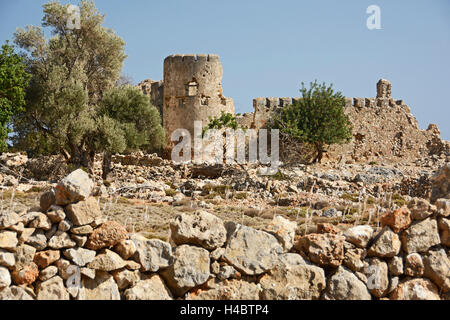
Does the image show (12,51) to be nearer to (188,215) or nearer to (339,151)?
(188,215)

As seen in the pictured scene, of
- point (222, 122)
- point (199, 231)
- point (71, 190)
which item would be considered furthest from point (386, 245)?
point (222, 122)

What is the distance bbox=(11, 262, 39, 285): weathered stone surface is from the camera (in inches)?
258

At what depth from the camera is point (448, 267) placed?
26.2 ft

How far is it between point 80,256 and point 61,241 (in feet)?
1.00

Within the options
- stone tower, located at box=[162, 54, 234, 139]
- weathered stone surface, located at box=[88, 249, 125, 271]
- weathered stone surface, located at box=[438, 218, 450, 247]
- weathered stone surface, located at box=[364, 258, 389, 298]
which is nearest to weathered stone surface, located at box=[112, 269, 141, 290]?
weathered stone surface, located at box=[88, 249, 125, 271]

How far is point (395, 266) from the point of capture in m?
7.84

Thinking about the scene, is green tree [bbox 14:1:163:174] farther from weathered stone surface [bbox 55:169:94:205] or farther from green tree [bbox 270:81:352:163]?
weathered stone surface [bbox 55:169:94:205]

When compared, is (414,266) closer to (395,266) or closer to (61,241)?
(395,266)

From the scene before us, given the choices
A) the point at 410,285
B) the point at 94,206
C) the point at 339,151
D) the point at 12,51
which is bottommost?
the point at 410,285

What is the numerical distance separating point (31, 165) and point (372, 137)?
18620 mm

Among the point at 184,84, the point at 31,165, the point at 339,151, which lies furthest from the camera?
the point at 339,151

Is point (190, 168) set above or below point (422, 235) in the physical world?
above

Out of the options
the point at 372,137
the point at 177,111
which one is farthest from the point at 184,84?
the point at 372,137

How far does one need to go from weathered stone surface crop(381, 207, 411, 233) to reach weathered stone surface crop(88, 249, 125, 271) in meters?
3.83
